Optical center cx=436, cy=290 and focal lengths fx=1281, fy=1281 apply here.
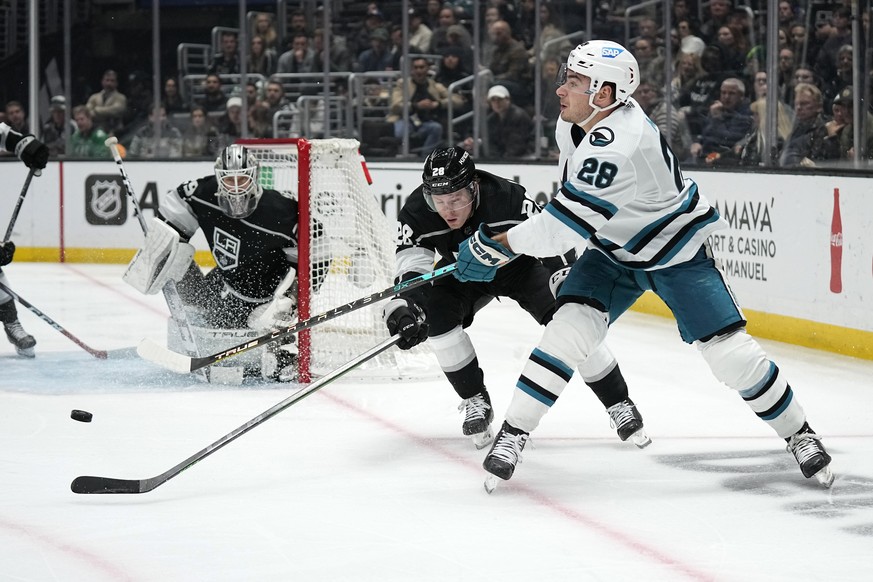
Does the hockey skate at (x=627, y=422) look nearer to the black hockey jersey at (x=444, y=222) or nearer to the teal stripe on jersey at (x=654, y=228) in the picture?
the black hockey jersey at (x=444, y=222)

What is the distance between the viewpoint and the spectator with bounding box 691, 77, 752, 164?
6242 millimetres

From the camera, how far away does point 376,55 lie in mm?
8609

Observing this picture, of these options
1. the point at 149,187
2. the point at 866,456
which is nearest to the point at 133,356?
the point at 866,456

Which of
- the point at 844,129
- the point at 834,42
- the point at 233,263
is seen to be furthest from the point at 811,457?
the point at 834,42

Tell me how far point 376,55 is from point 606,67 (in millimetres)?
5763

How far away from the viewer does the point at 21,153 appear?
5.15m

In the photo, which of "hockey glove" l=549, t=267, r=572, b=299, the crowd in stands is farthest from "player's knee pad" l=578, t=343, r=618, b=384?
the crowd in stands

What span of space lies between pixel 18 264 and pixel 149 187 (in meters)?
0.99

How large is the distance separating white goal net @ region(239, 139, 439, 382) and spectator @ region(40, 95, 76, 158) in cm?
446

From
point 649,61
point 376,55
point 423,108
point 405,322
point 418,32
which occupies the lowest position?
point 405,322

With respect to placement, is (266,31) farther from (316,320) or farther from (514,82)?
(316,320)

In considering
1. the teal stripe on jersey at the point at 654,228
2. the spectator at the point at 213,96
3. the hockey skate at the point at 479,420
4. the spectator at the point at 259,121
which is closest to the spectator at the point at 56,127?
the spectator at the point at 213,96

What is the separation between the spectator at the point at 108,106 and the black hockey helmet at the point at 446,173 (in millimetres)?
6211

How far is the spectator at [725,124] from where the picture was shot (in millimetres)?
6242
